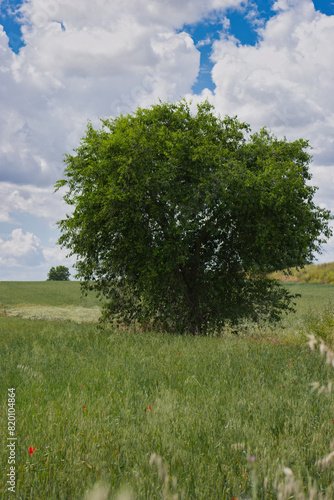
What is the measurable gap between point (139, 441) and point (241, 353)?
520 centimetres

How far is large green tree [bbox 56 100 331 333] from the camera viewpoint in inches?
546

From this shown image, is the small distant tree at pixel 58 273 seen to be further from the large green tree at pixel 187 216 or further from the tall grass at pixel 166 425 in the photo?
the tall grass at pixel 166 425

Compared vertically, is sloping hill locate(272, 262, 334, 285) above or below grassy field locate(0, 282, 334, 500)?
above

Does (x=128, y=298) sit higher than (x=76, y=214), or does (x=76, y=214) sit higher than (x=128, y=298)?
(x=76, y=214)

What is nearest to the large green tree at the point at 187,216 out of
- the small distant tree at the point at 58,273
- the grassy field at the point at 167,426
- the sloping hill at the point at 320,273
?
the grassy field at the point at 167,426

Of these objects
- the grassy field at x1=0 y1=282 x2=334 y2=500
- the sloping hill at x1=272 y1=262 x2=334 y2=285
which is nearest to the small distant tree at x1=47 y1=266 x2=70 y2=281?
the sloping hill at x1=272 y1=262 x2=334 y2=285

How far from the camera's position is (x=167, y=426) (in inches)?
170

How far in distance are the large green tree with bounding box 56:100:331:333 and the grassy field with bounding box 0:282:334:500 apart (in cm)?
658

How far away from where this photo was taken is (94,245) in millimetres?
15758

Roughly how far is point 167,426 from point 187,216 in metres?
9.81

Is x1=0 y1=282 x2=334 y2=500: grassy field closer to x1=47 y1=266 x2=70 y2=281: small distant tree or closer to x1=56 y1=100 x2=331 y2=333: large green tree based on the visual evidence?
x1=56 y1=100 x2=331 y2=333: large green tree

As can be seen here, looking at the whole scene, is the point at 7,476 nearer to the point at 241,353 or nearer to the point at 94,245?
the point at 241,353

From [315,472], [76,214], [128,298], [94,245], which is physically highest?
[76,214]

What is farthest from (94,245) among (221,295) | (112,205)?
(221,295)
